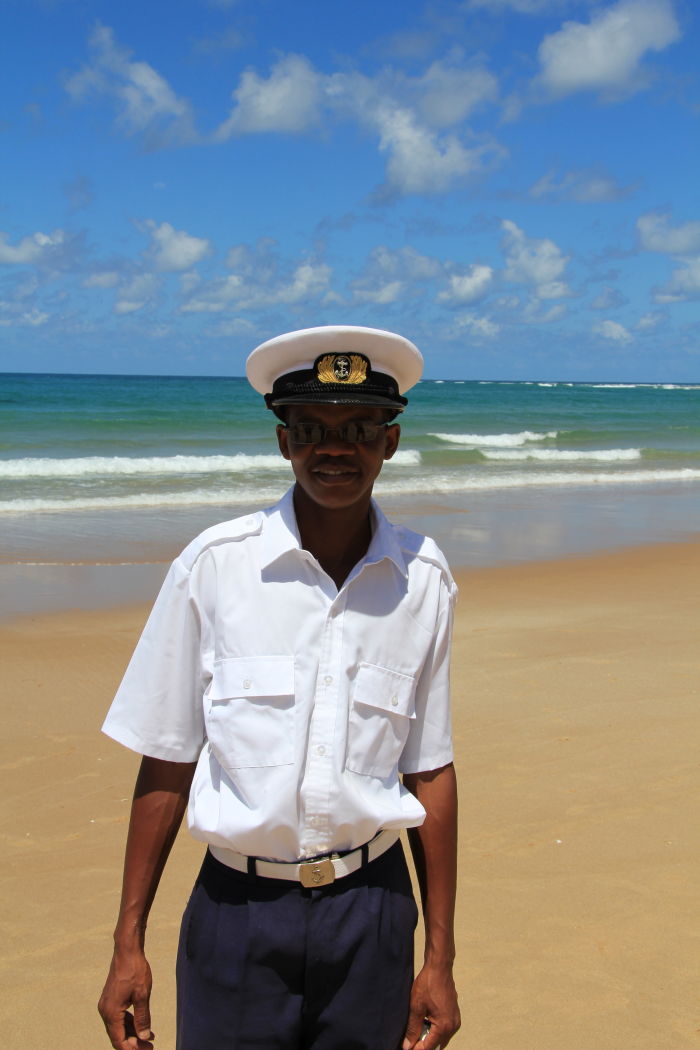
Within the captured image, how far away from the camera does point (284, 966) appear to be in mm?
1708

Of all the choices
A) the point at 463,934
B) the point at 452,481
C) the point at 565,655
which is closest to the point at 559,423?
the point at 452,481

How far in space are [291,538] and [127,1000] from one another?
89 cm

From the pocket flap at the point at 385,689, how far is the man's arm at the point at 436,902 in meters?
0.20

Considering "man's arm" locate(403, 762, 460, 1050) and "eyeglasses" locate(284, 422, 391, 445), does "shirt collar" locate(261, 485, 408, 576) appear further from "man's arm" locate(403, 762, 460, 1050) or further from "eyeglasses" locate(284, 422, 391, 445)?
"man's arm" locate(403, 762, 460, 1050)

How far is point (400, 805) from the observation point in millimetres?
1827

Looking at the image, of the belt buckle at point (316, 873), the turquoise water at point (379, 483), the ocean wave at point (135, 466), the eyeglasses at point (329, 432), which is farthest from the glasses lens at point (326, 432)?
the ocean wave at point (135, 466)

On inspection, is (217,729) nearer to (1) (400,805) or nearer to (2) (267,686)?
(2) (267,686)

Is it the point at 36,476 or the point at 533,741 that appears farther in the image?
the point at 36,476

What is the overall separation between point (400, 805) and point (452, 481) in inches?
654

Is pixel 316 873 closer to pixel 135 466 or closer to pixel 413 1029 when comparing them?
pixel 413 1029

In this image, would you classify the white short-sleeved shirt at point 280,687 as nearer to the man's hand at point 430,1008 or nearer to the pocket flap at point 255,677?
the pocket flap at point 255,677

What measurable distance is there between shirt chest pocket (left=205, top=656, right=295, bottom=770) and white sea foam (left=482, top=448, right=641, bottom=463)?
22.1m

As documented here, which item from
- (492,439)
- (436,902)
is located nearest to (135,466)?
(492,439)

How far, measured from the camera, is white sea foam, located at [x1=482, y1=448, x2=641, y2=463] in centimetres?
2411
